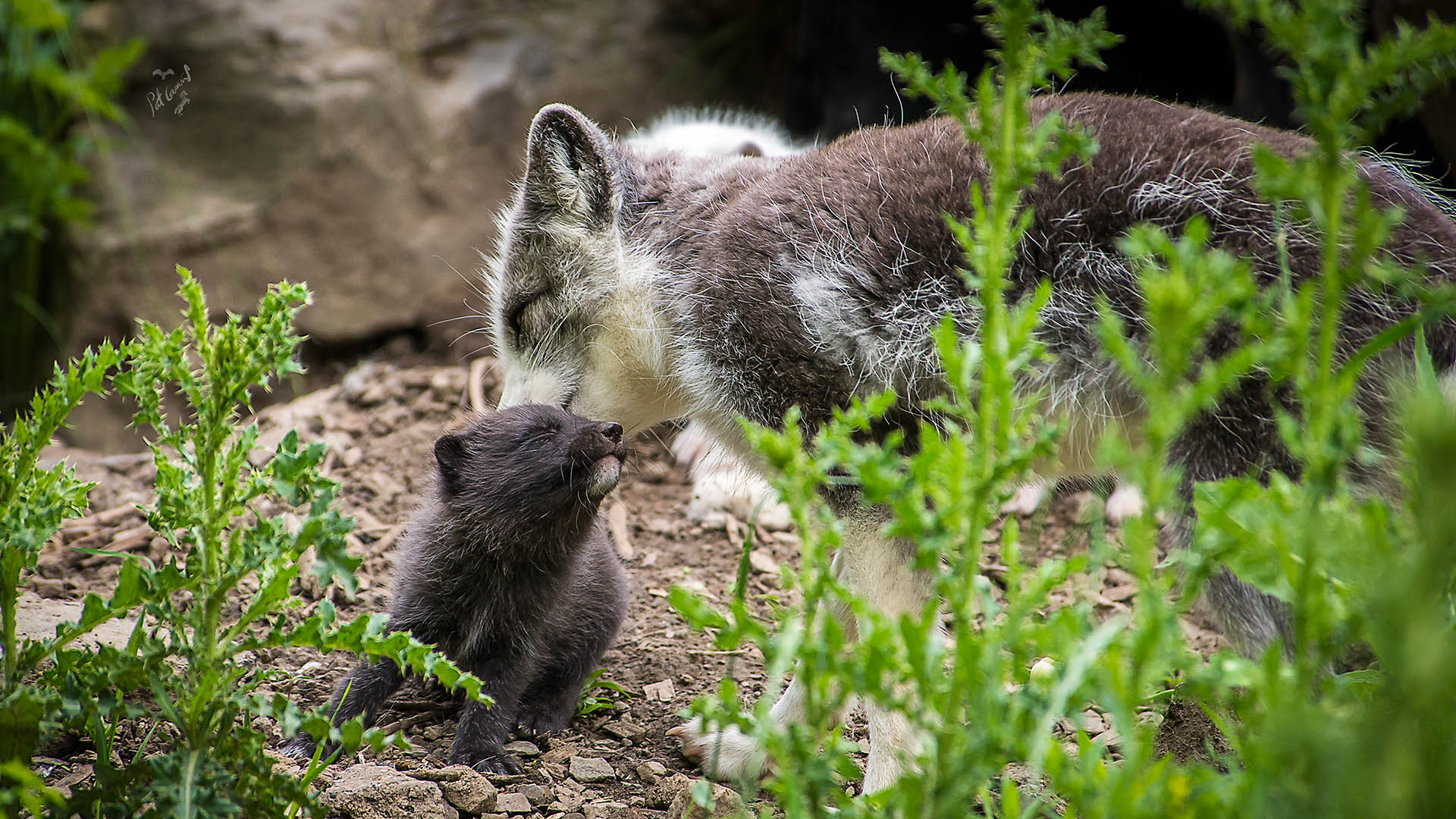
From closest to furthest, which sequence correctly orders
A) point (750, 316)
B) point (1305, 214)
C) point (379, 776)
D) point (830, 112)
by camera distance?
point (1305, 214) → point (379, 776) → point (750, 316) → point (830, 112)

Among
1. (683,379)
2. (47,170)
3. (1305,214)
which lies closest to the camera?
(1305,214)

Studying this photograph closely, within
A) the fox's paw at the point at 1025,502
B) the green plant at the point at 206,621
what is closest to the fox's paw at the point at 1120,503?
the fox's paw at the point at 1025,502

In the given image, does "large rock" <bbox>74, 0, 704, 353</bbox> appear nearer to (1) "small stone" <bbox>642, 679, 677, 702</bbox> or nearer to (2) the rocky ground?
(2) the rocky ground

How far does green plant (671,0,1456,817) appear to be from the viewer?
4.45ft

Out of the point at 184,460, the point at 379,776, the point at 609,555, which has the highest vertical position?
the point at 184,460

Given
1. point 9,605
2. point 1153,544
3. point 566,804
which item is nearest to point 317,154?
point 9,605

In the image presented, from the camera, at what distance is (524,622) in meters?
3.27

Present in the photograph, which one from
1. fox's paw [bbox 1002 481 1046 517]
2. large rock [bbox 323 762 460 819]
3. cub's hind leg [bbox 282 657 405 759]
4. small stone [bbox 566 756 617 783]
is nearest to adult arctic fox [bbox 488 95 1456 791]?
small stone [bbox 566 756 617 783]

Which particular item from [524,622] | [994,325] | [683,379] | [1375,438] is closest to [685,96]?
[683,379]

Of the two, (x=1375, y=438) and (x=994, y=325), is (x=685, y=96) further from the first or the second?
(x=994, y=325)

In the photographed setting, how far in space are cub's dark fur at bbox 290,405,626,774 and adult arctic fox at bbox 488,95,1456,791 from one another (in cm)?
42

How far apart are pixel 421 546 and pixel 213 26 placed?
13.4ft

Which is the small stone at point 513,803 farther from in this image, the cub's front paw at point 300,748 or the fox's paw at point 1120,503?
the fox's paw at point 1120,503

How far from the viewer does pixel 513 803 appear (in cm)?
275
